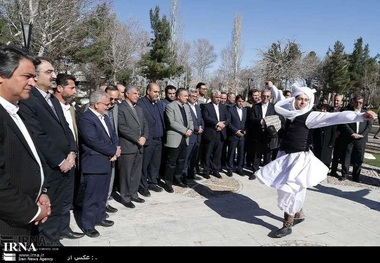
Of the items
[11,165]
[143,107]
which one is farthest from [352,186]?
[11,165]

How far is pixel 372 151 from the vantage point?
41.3 ft

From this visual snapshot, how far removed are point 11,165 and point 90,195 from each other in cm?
205

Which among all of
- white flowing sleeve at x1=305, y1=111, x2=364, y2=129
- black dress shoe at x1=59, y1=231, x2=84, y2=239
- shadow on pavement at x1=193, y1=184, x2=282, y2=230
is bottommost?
black dress shoe at x1=59, y1=231, x2=84, y2=239

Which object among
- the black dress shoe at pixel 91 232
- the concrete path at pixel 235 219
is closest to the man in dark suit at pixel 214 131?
the concrete path at pixel 235 219

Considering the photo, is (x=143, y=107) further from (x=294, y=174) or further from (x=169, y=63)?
(x=169, y=63)

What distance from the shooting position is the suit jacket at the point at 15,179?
211cm

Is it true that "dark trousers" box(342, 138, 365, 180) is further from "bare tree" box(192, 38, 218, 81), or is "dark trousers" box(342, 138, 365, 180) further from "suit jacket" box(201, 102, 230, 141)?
"bare tree" box(192, 38, 218, 81)

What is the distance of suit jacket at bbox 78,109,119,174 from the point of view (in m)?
4.20

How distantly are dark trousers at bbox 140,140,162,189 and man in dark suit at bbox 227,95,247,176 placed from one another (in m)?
2.16

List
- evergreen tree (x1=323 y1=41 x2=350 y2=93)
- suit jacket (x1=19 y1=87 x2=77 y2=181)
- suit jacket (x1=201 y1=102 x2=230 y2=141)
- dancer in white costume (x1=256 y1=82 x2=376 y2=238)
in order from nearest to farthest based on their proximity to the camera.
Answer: suit jacket (x1=19 y1=87 x2=77 y2=181) → dancer in white costume (x1=256 y1=82 x2=376 y2=238) → suit jacket (x1=201 y1=102 x2=230 y2=141) → evergreen tree (x1=323 y1=41 x2=350 y2=93)

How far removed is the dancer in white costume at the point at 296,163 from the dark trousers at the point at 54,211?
2840mm

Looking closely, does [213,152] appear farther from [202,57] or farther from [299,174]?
[202,57]

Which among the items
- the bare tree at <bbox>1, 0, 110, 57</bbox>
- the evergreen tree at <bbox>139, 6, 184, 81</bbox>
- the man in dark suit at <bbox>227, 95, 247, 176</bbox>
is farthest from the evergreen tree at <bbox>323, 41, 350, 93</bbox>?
the man in dark suit at <bbox>227, 95, 247, 176</bbox>

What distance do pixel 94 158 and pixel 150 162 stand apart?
87.9 inches
